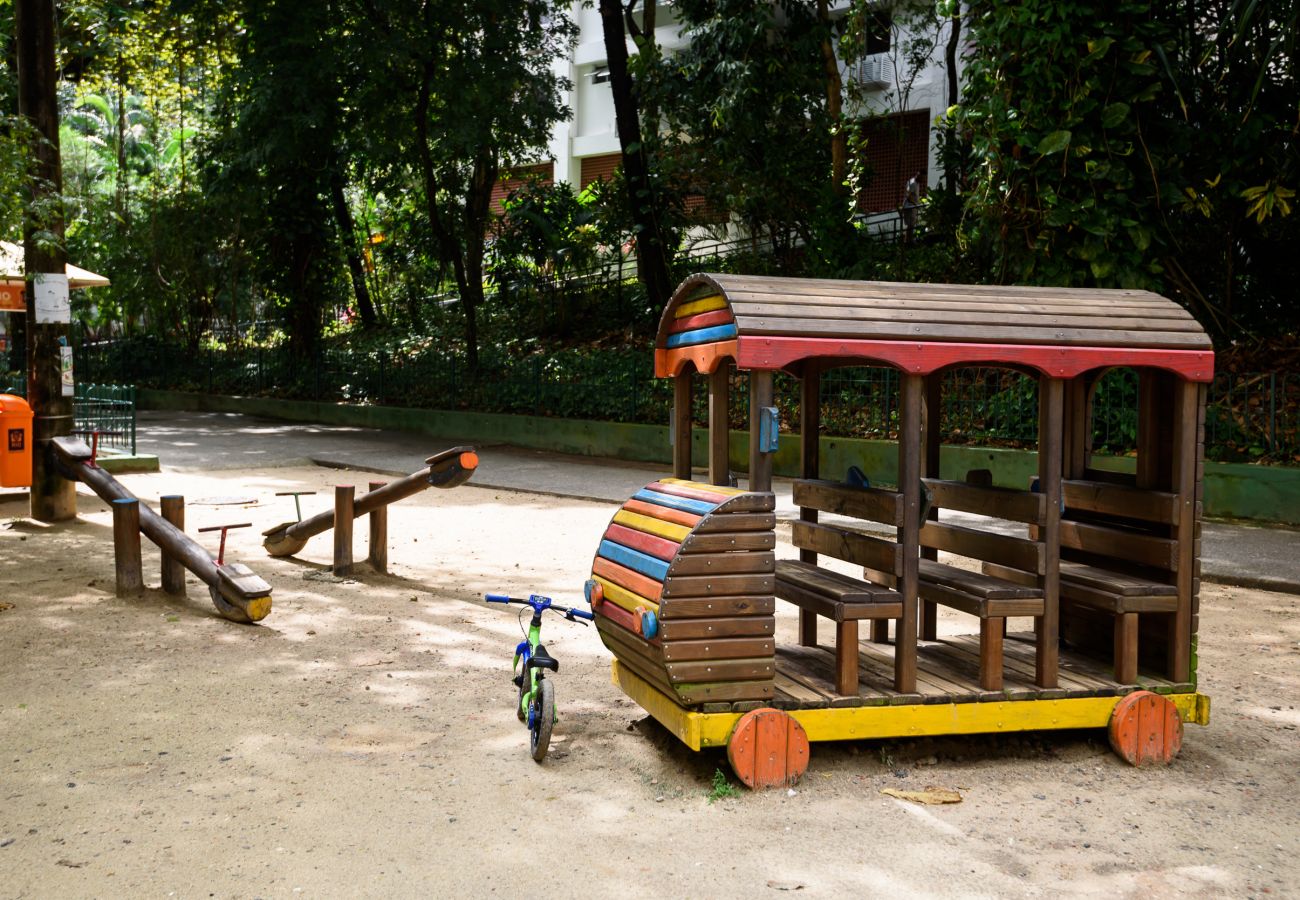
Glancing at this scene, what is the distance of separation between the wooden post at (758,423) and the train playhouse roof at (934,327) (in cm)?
10

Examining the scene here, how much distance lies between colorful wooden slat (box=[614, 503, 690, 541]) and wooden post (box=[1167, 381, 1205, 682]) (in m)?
2.28

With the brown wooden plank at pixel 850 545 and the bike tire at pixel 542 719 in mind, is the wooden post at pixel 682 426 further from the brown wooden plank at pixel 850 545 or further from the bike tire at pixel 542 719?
the bike tire at pixel 542 719

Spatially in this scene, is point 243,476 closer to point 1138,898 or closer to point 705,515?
point 705,515

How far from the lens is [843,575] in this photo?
5.58 metres

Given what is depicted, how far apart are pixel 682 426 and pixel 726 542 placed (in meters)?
1.26

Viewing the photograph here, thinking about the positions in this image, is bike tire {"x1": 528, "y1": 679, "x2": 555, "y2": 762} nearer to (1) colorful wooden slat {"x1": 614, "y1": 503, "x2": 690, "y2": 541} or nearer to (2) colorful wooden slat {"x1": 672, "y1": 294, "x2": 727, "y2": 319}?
(1) colorful wooden slat {"x1": 614, "y1": 503, "x2": 690, "y2": 541}

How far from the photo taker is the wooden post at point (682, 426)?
19.6ft

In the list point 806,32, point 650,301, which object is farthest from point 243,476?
point 806,32

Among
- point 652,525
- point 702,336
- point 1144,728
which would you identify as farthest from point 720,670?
point 1144,728

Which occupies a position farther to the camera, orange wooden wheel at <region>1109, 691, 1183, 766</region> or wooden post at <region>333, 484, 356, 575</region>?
wooden post at <region>333, 484, 356, 575</region>

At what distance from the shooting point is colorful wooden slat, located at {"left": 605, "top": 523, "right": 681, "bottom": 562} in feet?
16.1

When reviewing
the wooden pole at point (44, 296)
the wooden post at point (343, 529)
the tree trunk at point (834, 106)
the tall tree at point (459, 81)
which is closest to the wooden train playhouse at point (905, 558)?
the wooden post at point (343, 529)

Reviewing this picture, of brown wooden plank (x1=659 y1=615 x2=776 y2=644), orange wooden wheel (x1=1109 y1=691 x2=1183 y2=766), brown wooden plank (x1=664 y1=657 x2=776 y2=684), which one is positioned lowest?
orange wooden wheel (x1=1109 y1=691 x2=1183 y2=766)

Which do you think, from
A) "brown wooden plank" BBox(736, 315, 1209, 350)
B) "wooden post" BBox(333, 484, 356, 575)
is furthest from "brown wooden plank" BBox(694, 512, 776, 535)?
"wooden post" BBox(333, 484, 356, 575)
